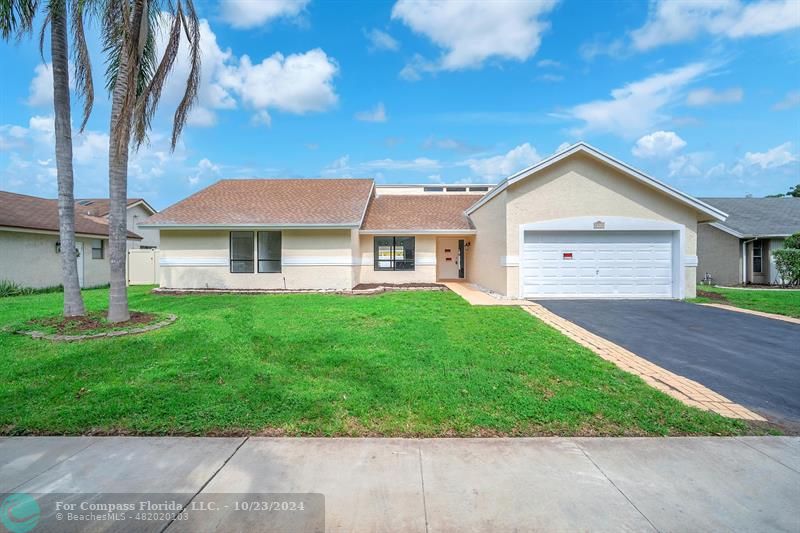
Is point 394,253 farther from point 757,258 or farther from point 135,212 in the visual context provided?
point 135,212

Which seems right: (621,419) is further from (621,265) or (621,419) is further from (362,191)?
(362,191)

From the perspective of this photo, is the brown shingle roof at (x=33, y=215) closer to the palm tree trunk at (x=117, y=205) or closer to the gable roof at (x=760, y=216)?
the palm tree trunk at (x=117, y=205)

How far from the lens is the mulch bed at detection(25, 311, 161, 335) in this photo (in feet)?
24.5

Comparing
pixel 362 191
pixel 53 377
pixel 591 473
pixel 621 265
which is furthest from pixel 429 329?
pixel 362 191

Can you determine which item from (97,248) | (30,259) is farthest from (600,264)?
(97,248)

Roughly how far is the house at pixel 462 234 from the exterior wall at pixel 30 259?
19.6ft

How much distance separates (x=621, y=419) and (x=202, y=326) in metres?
8.01

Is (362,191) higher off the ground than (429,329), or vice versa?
(362,191)

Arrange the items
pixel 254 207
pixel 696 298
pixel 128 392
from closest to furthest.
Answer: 1. pixel 128 392
2. pixel 696 298
3. pixel 254 207

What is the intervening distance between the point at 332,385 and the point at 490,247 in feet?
35.8

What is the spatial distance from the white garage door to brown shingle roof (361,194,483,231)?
531cm

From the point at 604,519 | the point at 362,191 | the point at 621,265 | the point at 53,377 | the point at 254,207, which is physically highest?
the point at 362,191

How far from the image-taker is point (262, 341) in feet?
23.5

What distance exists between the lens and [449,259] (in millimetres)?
19688
